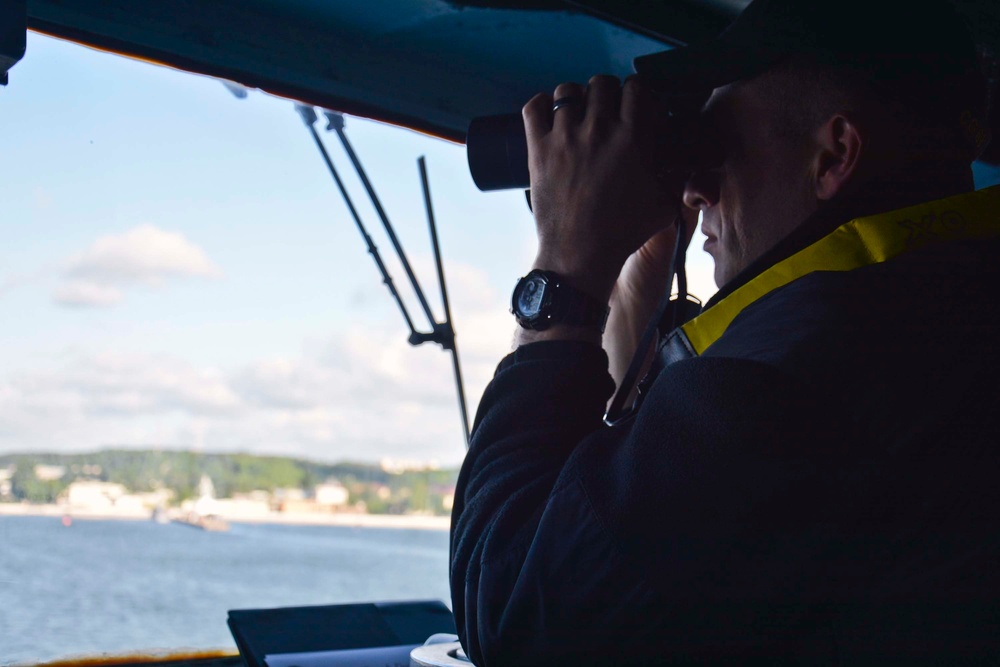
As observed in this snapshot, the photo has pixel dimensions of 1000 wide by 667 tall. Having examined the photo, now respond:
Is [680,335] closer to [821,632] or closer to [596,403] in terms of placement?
[596,403]

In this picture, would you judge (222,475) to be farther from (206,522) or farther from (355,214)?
(355,214)

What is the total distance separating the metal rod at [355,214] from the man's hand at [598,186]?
0.57 metres

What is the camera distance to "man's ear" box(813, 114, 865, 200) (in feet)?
2.29

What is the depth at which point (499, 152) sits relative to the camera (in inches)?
34.1

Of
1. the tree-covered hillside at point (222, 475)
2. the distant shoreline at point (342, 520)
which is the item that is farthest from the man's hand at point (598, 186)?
the distant shoreline at point (342, 520)

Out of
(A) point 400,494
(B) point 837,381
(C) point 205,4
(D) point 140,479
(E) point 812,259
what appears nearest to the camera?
(B) point 837,381

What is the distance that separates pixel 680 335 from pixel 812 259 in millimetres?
126

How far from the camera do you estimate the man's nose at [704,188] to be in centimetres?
77

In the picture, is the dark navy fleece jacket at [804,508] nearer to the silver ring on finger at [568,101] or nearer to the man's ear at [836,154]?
the man's ear at [836,154]

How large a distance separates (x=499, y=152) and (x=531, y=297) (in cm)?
22

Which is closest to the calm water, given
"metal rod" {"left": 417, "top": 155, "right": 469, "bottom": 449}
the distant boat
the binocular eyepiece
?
the distant boat

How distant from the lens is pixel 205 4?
1.17 metres

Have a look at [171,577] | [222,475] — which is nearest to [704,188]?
[222,475]

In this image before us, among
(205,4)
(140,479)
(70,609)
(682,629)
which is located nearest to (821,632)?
(682,629)
